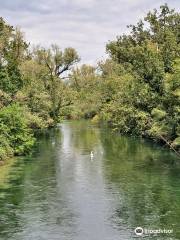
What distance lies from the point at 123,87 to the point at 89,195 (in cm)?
4670

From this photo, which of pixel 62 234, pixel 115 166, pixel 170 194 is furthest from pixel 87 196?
pixel 115 166

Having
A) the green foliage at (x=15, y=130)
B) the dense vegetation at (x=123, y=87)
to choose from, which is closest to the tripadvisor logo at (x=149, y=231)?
the dense vegetation at (x=123, y=87)

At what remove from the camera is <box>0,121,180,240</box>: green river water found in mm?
27234

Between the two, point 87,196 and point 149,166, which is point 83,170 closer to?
point 149,166

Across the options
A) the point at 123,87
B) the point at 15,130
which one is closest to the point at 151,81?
the point at 123,87

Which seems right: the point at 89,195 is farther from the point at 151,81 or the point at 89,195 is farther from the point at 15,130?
the point at 151,81

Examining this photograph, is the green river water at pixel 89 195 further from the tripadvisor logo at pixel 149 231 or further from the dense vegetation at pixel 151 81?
the dense vegetation at pixel 151 81

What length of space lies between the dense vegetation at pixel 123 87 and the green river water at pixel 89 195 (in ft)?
10.9

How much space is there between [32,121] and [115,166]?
23649mm

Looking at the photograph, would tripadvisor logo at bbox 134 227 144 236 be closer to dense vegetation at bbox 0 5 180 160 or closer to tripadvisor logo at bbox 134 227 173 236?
tripadvisor logo at bbox 134 227 173 236

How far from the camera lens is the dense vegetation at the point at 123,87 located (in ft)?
181

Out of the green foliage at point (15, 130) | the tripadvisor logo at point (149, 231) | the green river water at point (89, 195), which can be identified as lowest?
the tripadvisor logo at point (149, 231)

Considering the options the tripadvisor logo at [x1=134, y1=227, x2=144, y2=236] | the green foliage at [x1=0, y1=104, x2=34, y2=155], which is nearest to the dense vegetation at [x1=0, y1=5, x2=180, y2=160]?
the green foliage at [x1=0, y1=104, x2=34, y2=155]

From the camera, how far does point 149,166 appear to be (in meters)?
46.8
